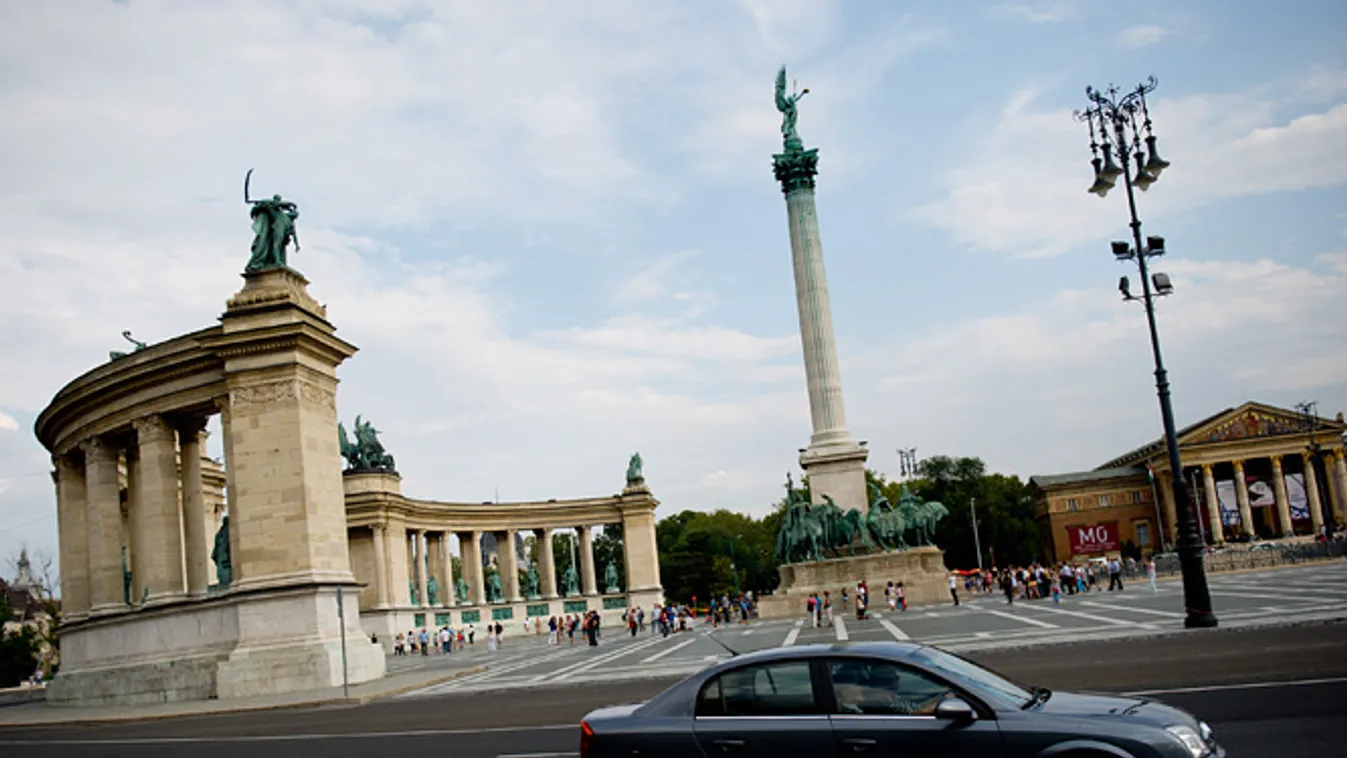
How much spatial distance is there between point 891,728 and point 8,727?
28998 mm

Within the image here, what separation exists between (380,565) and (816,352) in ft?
90.9

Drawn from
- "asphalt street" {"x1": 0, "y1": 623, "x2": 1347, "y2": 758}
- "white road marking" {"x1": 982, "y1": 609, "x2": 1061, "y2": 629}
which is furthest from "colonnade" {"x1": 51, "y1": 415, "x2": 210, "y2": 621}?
"white road marking" {"x1": 982, "y1": 609, "x2": 1061, "y2": 629}

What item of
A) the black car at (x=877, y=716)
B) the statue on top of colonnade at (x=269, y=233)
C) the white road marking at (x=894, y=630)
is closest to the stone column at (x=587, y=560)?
the white road marking at (x=894, y=630)

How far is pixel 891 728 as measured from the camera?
757 cm

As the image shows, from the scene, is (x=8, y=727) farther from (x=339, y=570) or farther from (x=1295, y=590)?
(x=1295, y=590)

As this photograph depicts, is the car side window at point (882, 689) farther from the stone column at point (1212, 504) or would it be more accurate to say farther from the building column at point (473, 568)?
the stone column at point (1212, 504)

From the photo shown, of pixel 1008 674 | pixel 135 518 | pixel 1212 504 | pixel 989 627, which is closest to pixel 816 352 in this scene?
pixel 989 627

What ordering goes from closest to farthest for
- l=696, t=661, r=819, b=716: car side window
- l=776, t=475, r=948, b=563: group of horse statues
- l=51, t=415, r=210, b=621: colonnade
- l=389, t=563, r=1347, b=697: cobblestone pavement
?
l=696, t=661, r=819, b=716: car side window → l=389, t=563, r=1347, b=697: cobblestone pavement → l=51, t=415, r=210, b=621: colonnade → l=776, t=475, r=948, b=563: group of horse statues

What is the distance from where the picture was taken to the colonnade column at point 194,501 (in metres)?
36.9

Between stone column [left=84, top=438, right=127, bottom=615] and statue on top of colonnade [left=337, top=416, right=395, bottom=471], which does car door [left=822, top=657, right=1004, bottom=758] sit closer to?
stone column [left=84, top=438, right=127, bottom=615]

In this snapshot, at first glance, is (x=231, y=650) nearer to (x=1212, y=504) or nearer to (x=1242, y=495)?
(x=1212, y=504)

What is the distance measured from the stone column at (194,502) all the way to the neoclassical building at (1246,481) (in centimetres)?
8935

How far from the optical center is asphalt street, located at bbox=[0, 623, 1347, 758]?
38.6 ft

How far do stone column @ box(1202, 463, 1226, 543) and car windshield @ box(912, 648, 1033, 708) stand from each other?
345ft
